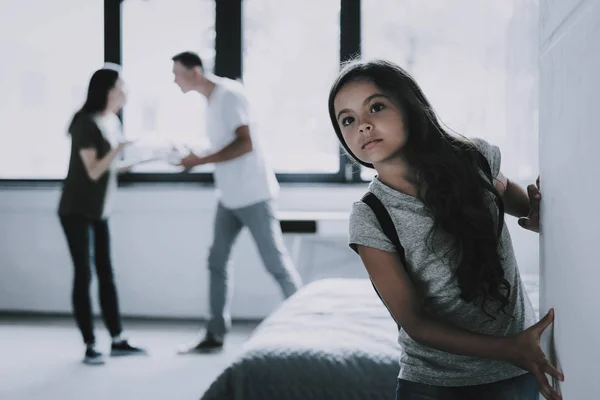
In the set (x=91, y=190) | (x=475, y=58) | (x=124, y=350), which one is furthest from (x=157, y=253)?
(x=475, y=58)

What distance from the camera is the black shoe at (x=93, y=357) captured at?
3.05 metres

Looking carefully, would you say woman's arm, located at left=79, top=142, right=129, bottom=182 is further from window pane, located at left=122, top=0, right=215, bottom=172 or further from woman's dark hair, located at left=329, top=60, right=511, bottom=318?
woman's dark hair, located at left=329, top=60, right=511, bottom=318

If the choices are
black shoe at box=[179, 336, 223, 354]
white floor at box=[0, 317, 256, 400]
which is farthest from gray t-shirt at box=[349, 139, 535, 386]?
black shoe at box=[179, 336, 223, 354]

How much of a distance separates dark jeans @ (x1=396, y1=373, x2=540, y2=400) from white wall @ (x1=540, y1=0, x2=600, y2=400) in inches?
16.9

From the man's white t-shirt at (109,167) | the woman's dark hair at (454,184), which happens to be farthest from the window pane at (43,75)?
the woman's dark hair at (454,184)

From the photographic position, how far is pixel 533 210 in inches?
28.1

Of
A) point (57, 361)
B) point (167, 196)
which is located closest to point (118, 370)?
point (57, 361)

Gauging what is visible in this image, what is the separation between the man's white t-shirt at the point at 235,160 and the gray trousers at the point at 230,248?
0.16 ft

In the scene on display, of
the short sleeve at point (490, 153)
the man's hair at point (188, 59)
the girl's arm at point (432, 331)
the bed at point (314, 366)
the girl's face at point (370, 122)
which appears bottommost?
the bed at point (314, 366)

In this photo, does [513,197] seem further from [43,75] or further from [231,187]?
[43,75]

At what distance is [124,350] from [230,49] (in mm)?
1744

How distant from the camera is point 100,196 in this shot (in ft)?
9.93

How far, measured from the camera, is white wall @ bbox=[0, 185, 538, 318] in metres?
3.82

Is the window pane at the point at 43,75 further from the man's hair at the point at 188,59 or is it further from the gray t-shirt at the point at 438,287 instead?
the gray t-shirt at the point at 438,287
